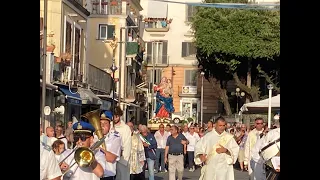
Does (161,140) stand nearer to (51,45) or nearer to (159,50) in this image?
(51,45)

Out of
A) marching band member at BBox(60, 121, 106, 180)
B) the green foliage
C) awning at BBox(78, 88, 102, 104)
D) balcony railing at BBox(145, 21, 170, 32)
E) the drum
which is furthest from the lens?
balcony railing at BBox(145, 21, 170, 32)

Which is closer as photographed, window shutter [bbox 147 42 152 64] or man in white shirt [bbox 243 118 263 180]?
man in white shirt [bbox 243 118 263 180]

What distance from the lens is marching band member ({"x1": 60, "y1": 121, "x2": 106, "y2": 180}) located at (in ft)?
23.2

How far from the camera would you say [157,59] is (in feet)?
186

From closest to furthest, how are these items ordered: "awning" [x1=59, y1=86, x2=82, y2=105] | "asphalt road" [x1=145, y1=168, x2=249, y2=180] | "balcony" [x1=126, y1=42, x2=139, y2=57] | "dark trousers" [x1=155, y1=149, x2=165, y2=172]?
1. "asphalt road" [x1=145, y1=168, x2=249, y2=180]
2. "dark trousers" [x1=155, y1=149, x2=165, y2=172]
3. "awning" [x1=59, y1=86, x2=82, y2=105]
4. "balcony" [x1=126, y1=42, x2=139, y2=57]

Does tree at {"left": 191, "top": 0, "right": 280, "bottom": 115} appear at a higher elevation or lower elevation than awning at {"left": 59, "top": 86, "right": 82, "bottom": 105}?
higher

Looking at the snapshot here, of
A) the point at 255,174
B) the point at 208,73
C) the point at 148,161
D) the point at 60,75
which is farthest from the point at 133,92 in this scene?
the point at 255,174

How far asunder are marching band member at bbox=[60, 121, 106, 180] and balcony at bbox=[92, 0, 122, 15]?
33993 millimetres

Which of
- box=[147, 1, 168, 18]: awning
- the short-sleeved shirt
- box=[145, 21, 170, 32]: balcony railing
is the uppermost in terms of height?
box=[147, 1, 168, 18]: awning

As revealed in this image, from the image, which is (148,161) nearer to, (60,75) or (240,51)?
(60,75)

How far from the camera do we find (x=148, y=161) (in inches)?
655

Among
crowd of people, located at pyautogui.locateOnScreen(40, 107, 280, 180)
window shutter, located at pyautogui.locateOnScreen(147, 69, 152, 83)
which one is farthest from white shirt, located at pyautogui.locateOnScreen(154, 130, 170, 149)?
window shutter, located at pyautogui.locateOnScreen(147, 69, 152, 83)

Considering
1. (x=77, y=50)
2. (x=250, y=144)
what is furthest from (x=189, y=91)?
(x=250, y=144)

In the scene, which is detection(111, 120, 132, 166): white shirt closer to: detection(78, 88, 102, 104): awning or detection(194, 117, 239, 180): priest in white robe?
detection(194, 117, 239, 180): priest in white robe
